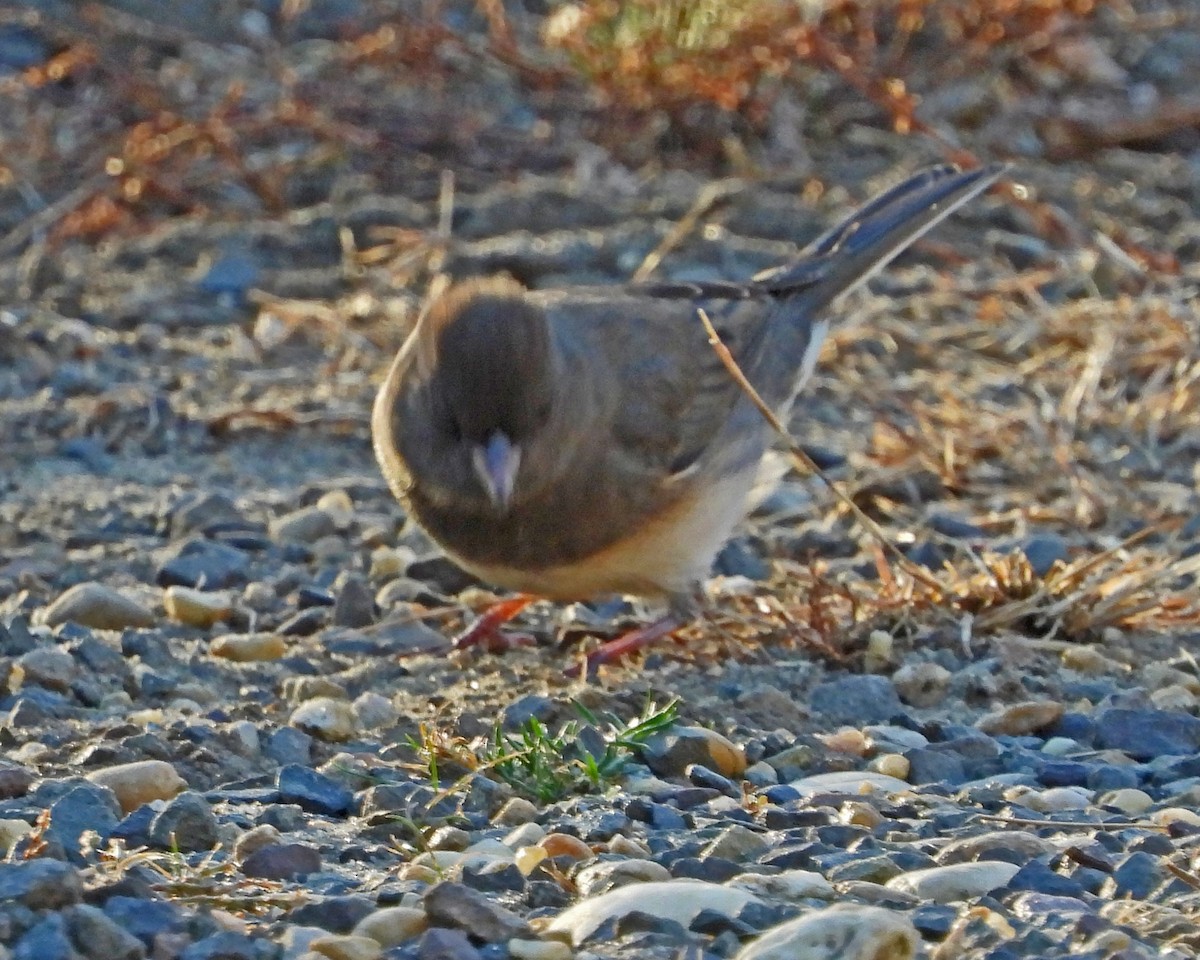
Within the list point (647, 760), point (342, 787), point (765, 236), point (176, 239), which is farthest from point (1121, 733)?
point (176, 239)

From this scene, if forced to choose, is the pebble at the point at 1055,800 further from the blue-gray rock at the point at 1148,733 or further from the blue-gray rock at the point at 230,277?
the blue-gray rock at the point at 230,277

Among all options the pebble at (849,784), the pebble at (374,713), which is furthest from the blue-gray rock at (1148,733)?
the pebble at (374,713)

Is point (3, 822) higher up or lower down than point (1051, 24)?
lower down

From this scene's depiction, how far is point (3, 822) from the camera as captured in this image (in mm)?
3229

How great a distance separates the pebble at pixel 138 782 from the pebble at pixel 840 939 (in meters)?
1.11

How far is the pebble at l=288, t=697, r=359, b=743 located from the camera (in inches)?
157

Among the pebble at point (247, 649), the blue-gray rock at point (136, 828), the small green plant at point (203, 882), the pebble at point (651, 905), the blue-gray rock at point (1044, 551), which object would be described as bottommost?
the pebble at point (247, 649)

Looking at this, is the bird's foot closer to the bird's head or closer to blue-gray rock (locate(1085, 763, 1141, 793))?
the bird's head

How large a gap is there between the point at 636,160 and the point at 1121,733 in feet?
16.4

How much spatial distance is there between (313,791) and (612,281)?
13.0ft

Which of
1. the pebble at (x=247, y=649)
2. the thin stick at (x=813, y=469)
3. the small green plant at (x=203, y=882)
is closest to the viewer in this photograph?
the small green plant at (x=203, y=882)

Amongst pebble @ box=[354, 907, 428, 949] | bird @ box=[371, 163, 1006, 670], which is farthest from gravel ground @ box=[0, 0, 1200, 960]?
bird @ box=[371, 163, 1006, 670]

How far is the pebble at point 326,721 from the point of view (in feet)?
13.1

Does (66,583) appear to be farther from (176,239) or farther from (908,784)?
(176,239)
